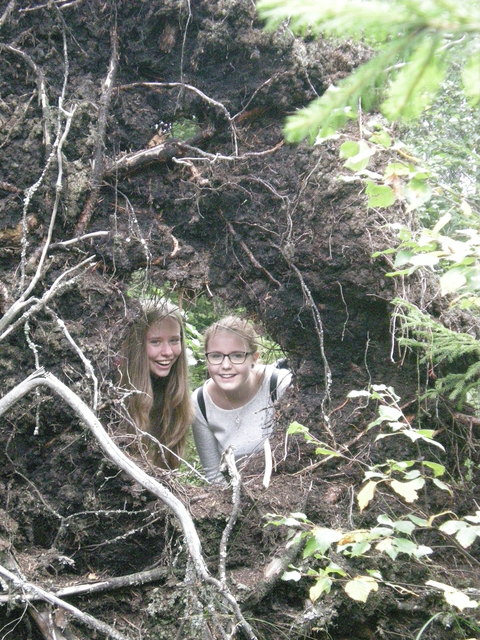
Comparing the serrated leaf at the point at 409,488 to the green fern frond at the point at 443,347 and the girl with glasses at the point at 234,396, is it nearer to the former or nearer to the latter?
the green fern frond at the point at 443,347

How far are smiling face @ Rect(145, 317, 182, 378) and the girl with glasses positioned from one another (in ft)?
0.81

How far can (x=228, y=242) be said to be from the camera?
3.98 metres

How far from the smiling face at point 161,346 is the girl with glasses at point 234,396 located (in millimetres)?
246

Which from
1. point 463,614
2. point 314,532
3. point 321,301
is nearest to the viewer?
point 314,532

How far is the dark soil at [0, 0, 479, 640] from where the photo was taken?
328 cm

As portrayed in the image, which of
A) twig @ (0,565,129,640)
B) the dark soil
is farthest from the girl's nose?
twig @ (0,565,129,640)

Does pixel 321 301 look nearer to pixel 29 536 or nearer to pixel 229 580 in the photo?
pixel 229 580

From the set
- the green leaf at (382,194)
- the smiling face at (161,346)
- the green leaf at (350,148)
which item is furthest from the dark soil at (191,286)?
the green leaf at (350,148)

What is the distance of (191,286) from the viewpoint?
386 centimetres

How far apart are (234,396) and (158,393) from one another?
521 mm

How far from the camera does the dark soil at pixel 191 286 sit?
3275 millimetres

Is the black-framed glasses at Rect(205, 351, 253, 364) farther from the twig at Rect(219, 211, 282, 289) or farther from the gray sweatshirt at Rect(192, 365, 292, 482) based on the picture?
the twig at Rect(219, 211, 282, 289)

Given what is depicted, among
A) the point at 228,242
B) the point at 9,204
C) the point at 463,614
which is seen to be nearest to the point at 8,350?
the point at 9,204

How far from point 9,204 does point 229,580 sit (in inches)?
83.7
